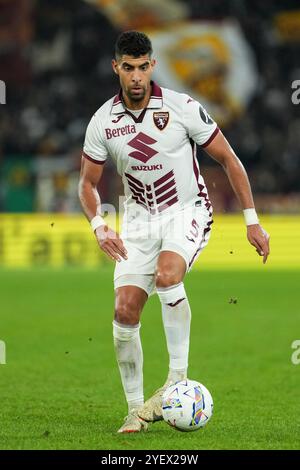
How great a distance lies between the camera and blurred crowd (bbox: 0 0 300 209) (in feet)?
91.1

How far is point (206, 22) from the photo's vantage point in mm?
27172

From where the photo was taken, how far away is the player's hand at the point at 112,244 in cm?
677

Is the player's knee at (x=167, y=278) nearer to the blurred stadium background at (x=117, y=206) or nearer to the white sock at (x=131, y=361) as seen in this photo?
the white sock at (x=131, y=361)

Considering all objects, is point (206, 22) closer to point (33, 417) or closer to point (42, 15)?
point (42, 15)

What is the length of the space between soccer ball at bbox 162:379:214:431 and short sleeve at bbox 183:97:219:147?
154 cm

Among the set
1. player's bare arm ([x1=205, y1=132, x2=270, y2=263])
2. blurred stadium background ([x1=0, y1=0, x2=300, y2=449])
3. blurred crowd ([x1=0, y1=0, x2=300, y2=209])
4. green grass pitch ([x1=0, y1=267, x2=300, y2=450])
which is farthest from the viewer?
blurred crowd ([x1=0, y1=0, x2=300, y2=209])

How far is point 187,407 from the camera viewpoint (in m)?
6.43

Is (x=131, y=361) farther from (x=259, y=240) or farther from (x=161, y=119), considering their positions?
(x=161, y=119)

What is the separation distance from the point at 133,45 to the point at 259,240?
141 centimetres

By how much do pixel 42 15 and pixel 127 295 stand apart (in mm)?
24777

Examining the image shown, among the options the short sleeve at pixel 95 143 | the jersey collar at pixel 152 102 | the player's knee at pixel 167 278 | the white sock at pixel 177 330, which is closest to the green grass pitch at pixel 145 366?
the white sock at pixel 177 330

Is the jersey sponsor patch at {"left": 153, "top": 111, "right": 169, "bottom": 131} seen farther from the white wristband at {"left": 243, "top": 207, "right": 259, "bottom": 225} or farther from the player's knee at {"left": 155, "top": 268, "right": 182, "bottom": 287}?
the player's knee at {"left": 155, "top": 268, "right": 182, "bottom": 287}

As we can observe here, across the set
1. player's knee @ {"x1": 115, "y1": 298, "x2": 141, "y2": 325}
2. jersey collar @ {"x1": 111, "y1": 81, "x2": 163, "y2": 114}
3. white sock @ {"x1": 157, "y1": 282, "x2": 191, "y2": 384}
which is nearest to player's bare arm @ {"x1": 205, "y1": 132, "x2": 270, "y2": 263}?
jersey collar @ {"x1": 111, "y1": 81, "x2": 163, "y2": 114}
